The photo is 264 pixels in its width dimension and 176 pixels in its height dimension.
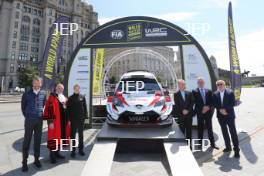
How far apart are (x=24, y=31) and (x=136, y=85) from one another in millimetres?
79243

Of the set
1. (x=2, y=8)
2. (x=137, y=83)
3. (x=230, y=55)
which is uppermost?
(x=2, y=8)

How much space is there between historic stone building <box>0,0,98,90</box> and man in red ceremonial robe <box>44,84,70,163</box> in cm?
6366

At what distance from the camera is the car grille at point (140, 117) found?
224 inches

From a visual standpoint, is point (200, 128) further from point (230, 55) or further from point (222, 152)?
point (230, 55)

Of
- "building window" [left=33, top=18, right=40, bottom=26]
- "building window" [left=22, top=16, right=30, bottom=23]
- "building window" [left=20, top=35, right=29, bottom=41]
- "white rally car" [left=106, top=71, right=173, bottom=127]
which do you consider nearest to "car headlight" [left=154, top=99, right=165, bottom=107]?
"white rally car" [left=106, top=71, right=173, bottom=127]

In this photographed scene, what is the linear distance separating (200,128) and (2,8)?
274 ft

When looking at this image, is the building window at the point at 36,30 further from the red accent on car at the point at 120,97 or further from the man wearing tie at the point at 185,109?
the man wearing tie at the point at 185,109

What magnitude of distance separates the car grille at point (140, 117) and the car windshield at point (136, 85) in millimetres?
1437

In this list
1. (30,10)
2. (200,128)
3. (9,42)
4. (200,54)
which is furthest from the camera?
(30,10)

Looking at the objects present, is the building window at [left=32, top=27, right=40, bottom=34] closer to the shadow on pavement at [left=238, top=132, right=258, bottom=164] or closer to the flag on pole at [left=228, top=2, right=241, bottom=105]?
the flag on pole at [left=228, top=2, right=241, bottom=105]

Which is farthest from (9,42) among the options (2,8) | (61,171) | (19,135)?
(61,171)

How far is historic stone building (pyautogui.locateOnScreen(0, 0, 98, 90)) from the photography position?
69.3 metres

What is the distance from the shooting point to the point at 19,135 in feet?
25.7

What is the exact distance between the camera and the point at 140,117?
5695 mm
